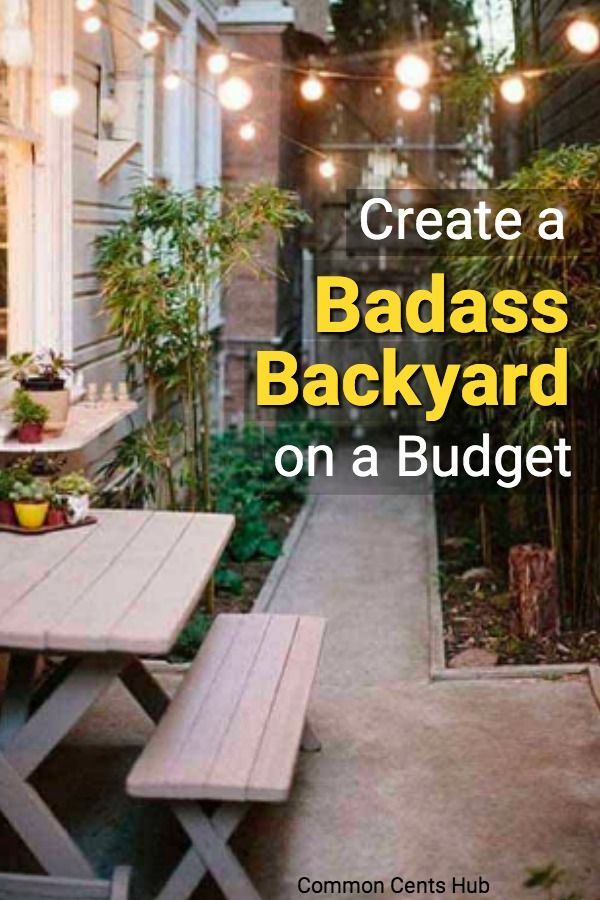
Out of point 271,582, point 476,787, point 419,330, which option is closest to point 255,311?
point 419,330

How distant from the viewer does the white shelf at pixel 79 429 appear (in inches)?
192

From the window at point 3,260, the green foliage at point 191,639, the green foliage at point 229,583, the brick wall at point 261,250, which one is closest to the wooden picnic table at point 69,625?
the window at point 3,260

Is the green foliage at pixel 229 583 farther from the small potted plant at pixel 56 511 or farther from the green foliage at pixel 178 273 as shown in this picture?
the small potted plant at pixel 56 511

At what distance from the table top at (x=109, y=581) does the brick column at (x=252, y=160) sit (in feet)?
21.3

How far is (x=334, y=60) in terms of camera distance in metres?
13.4

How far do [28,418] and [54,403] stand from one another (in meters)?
0.18

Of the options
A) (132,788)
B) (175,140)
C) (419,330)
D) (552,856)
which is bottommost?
(552,856)

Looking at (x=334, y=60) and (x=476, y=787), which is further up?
(x=334, y=60)

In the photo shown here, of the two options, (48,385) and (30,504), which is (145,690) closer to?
(30,504)

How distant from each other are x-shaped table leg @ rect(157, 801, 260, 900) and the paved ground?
1.14 ft

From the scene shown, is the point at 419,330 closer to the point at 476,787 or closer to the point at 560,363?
the point at 560,363

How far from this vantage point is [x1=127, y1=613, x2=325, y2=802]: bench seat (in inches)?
136

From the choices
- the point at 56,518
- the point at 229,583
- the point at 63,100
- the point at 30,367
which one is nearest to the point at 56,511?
the point at 56,518

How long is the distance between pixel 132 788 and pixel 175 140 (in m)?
6.32
